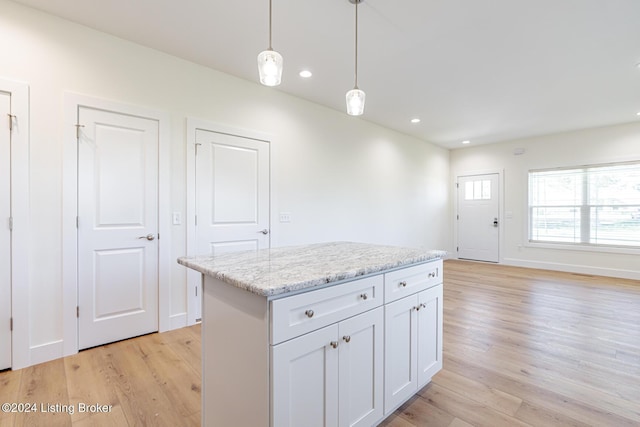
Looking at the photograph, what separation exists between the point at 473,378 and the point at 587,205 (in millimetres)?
5255

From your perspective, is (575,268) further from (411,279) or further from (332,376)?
(332,376)

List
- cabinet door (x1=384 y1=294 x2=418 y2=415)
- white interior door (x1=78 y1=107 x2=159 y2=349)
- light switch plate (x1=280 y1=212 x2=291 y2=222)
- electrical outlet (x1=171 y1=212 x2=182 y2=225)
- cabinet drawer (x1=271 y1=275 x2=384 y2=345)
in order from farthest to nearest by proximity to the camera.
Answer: light switch plate (x1=280 y1=212 x2=291 y2=222), electrical outlet (x1=171 y1=212 x2=182 y2=225), white interior door (x1=78 y1=107 x2=159 y2=349), cabinet door (x1=384 y1=294 x2=418 y2=415), cabinet drawer (x1=271 y1=275 x2=384 y2=345)

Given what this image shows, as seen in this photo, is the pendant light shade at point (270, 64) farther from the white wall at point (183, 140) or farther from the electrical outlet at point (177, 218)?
the electrical outlet at point (177, 218)

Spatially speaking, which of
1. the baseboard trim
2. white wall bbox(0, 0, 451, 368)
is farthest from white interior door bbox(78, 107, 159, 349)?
the baseboard trim

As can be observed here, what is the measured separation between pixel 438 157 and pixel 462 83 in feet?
11.4

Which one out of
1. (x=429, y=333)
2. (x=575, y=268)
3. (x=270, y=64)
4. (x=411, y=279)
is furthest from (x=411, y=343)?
(x=575, y=268)

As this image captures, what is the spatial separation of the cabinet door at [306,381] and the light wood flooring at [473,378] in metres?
0.19

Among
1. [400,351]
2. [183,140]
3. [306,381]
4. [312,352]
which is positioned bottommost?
[400,351]

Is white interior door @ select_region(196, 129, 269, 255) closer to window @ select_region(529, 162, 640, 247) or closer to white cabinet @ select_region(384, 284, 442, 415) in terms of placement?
white cabinet @ select_region(384, 284, 442, 415)

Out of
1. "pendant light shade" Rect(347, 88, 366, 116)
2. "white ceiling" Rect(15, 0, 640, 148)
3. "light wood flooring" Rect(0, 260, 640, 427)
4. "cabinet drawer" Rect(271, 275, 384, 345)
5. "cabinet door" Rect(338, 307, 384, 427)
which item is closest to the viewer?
"cabinet drawer" Rect(271, 275, 384, 345)

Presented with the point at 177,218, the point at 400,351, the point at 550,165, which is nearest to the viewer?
the point at 400,351

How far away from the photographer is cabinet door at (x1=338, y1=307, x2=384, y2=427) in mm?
1326

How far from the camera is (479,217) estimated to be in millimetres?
6648

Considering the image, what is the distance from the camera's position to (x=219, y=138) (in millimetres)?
3170
